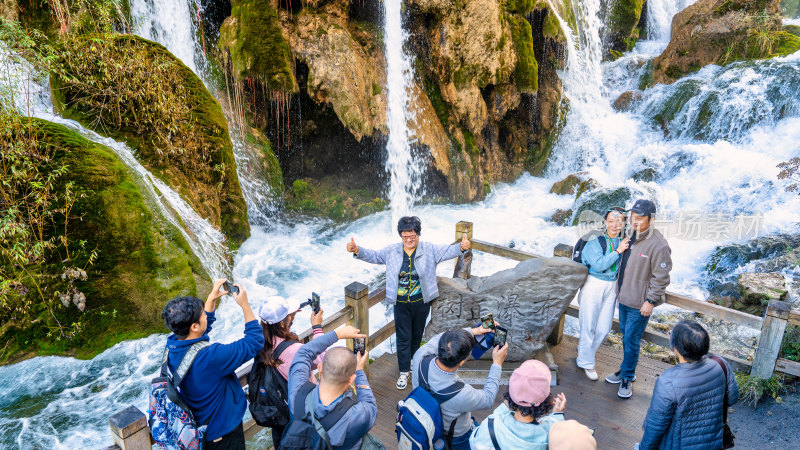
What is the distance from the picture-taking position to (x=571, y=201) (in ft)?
43.4

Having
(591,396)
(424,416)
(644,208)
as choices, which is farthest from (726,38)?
(424,416)

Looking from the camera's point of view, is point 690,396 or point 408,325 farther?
point 408,325

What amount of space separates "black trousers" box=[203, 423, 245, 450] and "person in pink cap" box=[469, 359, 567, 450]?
1.46 m

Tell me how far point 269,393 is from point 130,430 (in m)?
0.75

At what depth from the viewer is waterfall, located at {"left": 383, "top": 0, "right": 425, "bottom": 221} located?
12016mm

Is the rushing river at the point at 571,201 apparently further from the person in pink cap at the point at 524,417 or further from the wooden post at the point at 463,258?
the person in pink cap at the point at 524,417

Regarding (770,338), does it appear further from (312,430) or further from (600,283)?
(312,430)

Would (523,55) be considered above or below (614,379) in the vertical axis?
above

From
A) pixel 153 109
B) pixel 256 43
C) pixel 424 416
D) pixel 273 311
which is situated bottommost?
pixel 424 416

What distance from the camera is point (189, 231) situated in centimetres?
721

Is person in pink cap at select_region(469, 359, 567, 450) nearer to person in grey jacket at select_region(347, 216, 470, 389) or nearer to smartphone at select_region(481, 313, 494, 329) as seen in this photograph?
smartphone at select_region(481, 313, 494, 329)

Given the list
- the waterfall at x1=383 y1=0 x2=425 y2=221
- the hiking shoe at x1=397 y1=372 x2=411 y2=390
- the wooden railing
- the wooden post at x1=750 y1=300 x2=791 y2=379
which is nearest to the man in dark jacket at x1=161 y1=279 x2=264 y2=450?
the wooden railing

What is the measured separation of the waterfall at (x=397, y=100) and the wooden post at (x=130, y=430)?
10.2 metres

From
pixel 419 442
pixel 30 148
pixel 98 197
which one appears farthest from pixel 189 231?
pixel 419 442
